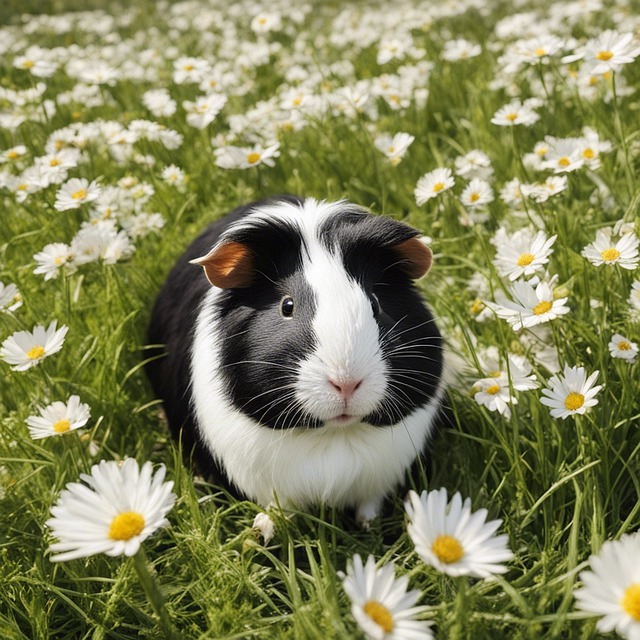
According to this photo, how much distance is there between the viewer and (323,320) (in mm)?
1963


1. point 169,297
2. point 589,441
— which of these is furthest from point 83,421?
point 589,441

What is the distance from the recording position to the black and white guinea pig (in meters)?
1.97

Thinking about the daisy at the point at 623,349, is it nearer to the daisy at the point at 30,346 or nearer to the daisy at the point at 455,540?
the daisy at the point at 455,540

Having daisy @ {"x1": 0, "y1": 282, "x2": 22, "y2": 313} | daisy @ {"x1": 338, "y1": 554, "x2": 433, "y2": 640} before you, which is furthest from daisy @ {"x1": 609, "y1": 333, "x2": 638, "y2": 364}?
daisy @ {"x1": 0, "y1": 282, "x2": 22, "y2": 313}

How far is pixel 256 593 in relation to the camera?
78.2 inches

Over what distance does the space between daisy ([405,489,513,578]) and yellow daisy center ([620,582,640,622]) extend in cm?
22

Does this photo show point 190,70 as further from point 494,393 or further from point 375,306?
point 494,393

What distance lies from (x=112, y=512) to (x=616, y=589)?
0.98m

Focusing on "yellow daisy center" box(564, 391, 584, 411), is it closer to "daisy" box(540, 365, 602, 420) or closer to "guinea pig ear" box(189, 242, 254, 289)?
"daisy" box(540, 365, 602, 420)

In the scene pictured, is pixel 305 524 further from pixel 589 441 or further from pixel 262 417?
pixel 589 441

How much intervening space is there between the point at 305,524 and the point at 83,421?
845 millimetres

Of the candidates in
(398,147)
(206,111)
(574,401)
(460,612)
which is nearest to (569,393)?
(574,401)

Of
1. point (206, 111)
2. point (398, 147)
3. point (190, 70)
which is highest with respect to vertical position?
point (190, 70)

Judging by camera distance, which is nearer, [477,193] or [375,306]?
[375,306]
